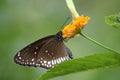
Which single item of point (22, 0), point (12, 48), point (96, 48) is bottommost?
point (96, 48)

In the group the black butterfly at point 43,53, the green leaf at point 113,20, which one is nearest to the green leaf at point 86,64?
the green leaf at point 113,20

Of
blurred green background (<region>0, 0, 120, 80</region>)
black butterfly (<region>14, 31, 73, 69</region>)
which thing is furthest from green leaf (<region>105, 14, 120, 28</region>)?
blurred green background (<region>0, 0, 120, 80</region>)

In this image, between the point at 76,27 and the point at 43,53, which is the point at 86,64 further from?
the point at 43,53

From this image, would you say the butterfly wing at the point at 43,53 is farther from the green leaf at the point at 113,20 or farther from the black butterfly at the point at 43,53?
the green leaf at the point at 113,20

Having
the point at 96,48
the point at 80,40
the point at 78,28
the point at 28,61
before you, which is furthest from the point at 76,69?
the point at 80,40

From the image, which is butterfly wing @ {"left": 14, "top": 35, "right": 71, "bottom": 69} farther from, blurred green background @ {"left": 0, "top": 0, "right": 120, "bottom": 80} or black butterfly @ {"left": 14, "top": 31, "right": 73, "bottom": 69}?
blurred green background @ {"left": 0, "top": 0, "right": 120, "bottom": 80}

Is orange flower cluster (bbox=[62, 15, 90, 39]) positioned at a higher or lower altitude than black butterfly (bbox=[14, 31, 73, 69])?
higher

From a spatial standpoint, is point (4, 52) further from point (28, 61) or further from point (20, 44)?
point (28, 61)

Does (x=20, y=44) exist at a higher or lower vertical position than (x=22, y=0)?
lower
